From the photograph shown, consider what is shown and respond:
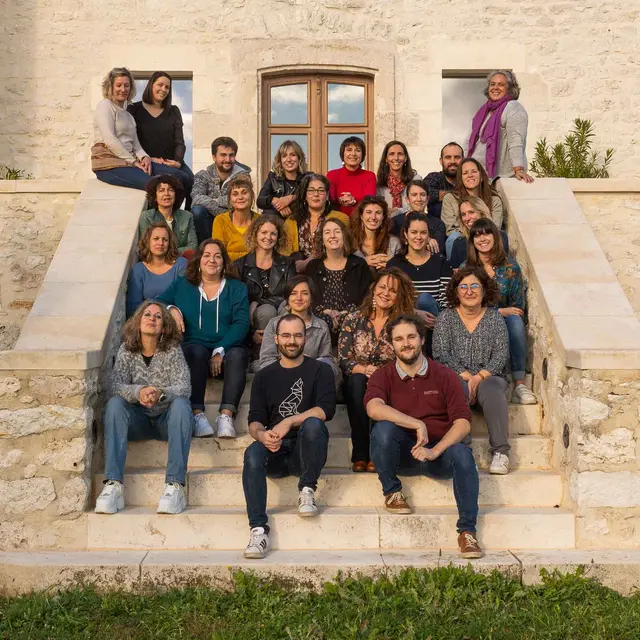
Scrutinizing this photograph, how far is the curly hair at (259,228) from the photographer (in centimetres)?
568

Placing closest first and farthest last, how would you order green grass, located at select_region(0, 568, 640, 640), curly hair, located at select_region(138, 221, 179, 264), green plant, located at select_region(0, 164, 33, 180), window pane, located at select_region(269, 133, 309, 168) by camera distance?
green grass, located at select_region(0, 568, 640, 640)
curly hair, located at select_region(138, 221, 179, 264)
green plant, located at select_region(0, 164, 33, 180)
window pane, located at select_region(269, 133, 309, 168)

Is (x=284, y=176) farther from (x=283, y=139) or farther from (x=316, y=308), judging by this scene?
(x=283, y=139)

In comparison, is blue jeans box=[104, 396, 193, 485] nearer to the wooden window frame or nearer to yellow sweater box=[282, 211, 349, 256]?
yellow sweater box=[282, 211, 349, 256]

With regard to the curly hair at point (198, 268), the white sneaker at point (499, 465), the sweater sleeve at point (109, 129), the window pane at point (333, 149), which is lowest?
the white sneaker at point (499, 465)

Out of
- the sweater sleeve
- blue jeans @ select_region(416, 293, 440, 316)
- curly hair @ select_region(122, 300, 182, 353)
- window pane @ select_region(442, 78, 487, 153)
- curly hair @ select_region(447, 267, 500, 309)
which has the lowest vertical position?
curly hair @ select_region(122, 300, 182, 353)

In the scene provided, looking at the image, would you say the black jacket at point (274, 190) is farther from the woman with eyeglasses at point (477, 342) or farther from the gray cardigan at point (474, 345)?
the gray cardigan at point (474, 345)

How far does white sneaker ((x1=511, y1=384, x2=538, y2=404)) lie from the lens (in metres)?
4.94

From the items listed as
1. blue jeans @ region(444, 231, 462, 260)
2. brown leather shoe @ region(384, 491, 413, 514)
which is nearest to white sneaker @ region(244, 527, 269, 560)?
brown leather shoe @ region(384, 491, 413, 514)

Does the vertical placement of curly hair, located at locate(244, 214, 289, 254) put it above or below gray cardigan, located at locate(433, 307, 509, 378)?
above

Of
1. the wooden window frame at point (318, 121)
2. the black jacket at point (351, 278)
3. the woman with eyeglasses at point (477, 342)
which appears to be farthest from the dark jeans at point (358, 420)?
the wooden window frame at point (318, 121)

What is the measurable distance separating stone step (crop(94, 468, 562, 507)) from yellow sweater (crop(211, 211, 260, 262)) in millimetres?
1920

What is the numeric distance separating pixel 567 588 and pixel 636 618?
0.34m

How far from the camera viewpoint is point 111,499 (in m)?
4.21

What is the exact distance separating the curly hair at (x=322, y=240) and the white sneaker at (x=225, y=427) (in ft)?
4.64
